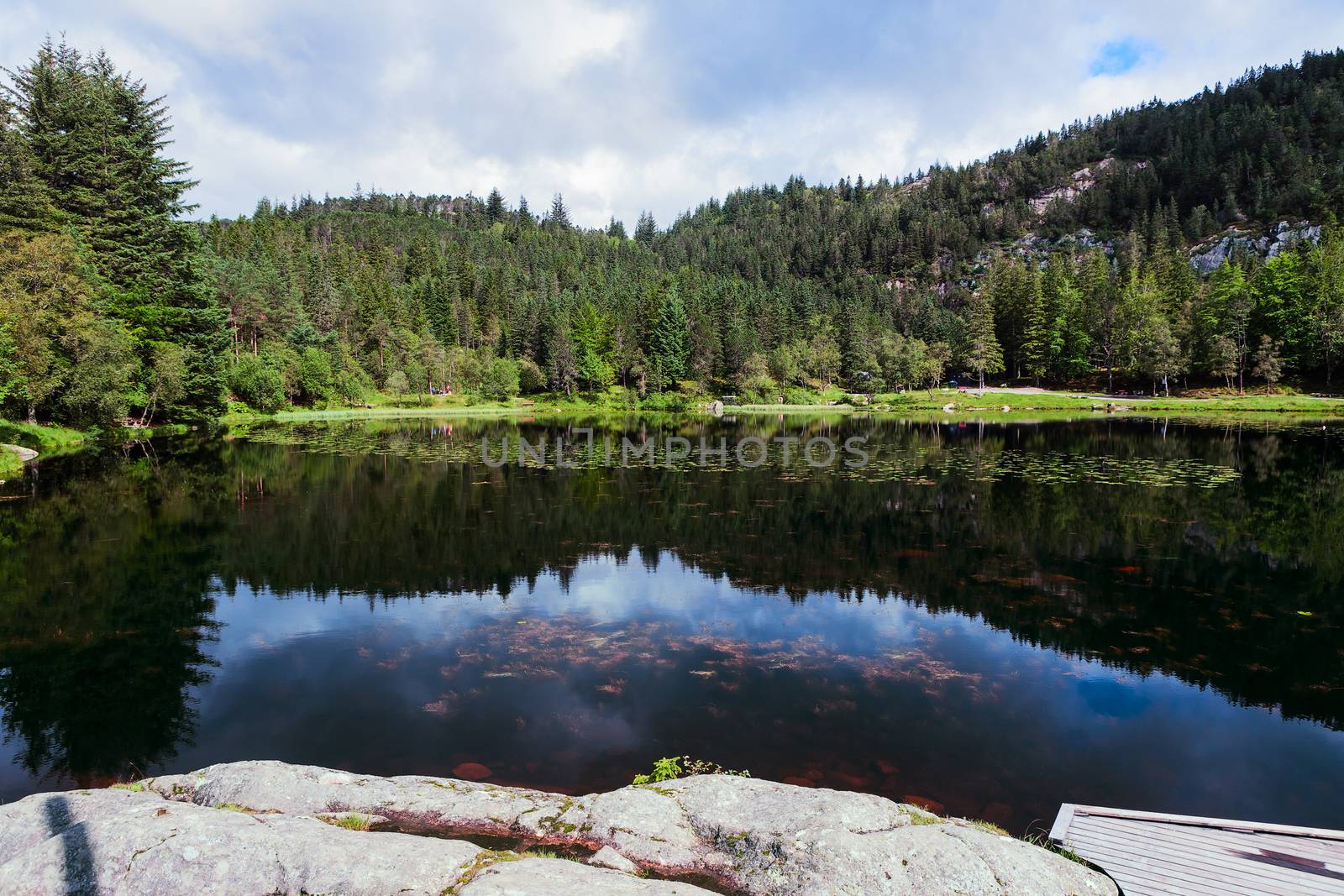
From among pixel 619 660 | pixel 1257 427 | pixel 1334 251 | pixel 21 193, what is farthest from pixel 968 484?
pixel 1334 251

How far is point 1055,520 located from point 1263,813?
14.9 metres

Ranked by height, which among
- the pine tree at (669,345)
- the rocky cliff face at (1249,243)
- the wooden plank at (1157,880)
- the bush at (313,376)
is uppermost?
the rocky cliff face at (1249,243)

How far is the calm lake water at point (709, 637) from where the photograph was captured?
8.57m

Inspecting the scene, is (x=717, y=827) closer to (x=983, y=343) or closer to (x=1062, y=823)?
(x=1062, y=823)

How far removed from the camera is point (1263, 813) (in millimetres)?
7406

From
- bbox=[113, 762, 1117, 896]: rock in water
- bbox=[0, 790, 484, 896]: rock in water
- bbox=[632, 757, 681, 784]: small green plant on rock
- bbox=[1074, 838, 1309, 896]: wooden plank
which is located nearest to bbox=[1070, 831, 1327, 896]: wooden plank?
bbox=[1074, 838, 1309, 896]: wooden plank

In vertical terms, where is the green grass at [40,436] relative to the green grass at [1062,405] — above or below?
below

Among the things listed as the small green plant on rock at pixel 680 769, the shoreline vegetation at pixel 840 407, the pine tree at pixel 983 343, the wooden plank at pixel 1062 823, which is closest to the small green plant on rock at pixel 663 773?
the small green plant on rock at pixel 680 769

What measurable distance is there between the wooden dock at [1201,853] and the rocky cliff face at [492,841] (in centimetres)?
65

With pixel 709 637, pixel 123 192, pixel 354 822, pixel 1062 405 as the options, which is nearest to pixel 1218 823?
pixel 709 637

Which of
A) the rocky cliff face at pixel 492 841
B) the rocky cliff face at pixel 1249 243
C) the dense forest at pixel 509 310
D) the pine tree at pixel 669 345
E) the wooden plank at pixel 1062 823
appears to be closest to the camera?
the rocky cliff face at pixel 492 841

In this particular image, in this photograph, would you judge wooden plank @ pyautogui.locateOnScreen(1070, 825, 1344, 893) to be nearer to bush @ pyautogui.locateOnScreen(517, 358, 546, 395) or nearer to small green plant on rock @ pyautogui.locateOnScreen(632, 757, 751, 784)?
small green plant on rock @ pyautogui.locateOnScreen(632, 757, 751, 784)

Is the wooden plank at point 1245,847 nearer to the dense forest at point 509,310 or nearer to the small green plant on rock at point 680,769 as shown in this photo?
the small green plant on rock at point 680,769

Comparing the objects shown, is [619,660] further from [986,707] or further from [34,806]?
[34,806]
